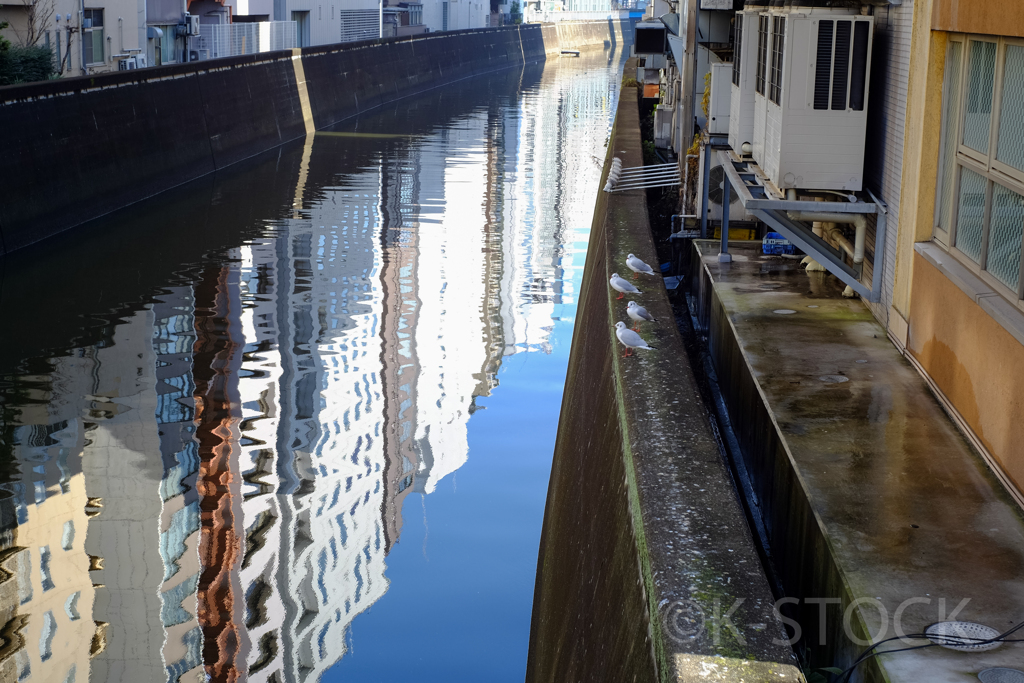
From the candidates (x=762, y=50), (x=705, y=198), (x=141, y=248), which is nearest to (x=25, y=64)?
(x=141, y=248)

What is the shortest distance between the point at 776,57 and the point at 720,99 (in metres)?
3.87

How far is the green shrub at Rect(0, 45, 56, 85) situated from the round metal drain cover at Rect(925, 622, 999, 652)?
18492 millimetres

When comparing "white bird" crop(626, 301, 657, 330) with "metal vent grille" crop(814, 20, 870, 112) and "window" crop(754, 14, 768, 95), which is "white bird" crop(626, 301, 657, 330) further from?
"window" crop(754, 14, 768, 95)

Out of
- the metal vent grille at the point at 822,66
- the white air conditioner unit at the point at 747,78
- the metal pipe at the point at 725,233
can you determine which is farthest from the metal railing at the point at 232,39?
the metal vent grille at the point at 822,66

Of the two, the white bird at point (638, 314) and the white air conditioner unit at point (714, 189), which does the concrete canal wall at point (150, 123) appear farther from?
the white bird at point (638, 314)

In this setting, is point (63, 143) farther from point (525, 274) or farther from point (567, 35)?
point (567, 35)

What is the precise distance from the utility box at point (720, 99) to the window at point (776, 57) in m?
3.45

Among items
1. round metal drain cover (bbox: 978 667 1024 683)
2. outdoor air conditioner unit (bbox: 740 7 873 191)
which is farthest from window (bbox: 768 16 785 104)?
round metal drain cover (bbox: 978 667 1024 683)

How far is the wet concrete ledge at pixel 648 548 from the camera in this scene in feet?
12.1

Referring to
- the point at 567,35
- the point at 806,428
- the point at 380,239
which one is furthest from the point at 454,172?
the point at 567,35

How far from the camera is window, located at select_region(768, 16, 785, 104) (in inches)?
331

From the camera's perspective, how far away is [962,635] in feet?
13.3

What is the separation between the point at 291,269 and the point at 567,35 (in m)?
68.1

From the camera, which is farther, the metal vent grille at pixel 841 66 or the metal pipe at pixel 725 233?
the metal pipe at pixel 725 233
